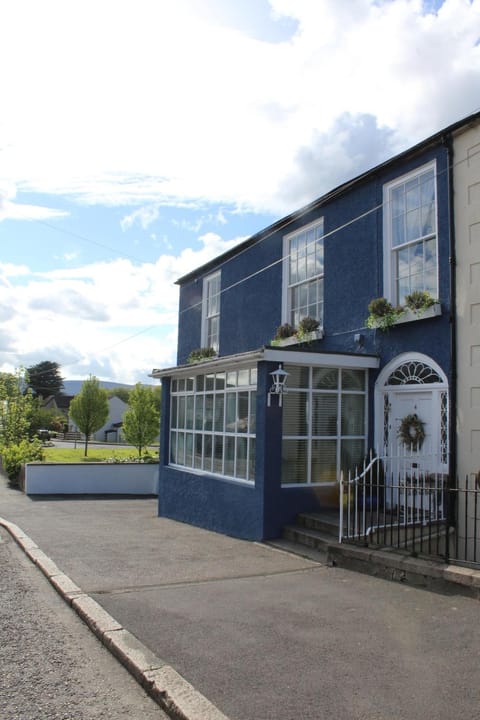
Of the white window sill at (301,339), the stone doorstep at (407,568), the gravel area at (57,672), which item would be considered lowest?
the gravel area at (57,672)

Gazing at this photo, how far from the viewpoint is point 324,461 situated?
36.6 feet

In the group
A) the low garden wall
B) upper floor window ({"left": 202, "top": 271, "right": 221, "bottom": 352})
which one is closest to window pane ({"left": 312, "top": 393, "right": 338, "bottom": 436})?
upper floor window ({"left": 202, "top": 271, "right": 221, "bottom": 352})

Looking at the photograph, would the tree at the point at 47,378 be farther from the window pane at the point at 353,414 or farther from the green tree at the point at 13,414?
the window pane at the point at 353,414

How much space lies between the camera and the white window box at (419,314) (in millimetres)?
9805

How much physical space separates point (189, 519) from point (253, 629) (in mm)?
7953

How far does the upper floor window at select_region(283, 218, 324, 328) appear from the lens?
13.2m

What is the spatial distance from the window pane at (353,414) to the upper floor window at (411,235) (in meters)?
1.96

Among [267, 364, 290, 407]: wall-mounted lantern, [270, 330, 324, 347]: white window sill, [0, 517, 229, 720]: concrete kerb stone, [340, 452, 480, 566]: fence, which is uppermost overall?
[270, 330, 324, 347]: white window sill

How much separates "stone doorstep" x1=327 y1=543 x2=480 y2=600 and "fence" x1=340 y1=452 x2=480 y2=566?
10.1 inches

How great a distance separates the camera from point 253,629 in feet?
18.8

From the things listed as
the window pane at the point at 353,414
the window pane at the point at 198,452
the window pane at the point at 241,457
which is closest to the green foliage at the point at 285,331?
the window pane at the point at 353,414

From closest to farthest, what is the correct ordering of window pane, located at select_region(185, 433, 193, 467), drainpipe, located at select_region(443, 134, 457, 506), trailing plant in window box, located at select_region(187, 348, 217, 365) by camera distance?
drainpipe, located at select_region(443, 134, 457, 506) → window pane, located at select_region(185, 433, 193, 467) → trailing plant in window box, located at select_region(187, 348, 217, 365)

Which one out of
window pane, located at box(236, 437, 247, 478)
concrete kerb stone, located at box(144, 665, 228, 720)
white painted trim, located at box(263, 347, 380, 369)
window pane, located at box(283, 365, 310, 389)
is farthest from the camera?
window pane, located at box(236, 437, 247, 478)

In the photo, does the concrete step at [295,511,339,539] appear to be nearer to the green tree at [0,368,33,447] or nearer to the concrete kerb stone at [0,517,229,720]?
the concrete kerb stone at [0,517,229,720]
